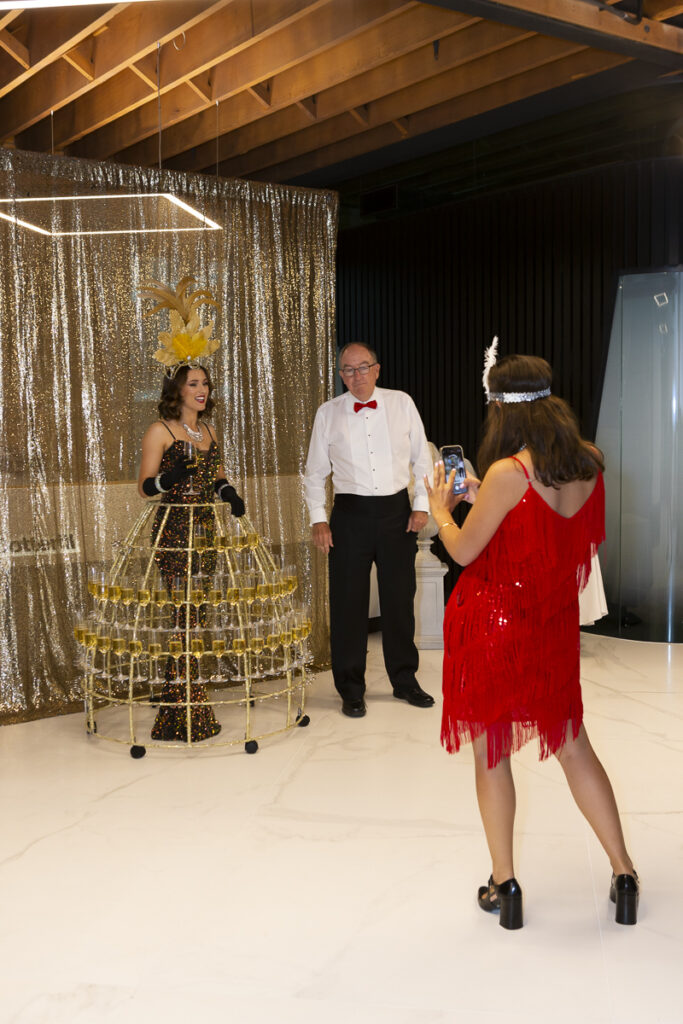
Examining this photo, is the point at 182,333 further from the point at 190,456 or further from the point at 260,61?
the point at 260,61

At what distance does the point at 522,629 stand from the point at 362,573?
2148mm

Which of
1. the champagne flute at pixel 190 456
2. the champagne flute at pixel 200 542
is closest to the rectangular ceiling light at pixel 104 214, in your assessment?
the champagne flute at pixel 190 456

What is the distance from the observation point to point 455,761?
3.86m

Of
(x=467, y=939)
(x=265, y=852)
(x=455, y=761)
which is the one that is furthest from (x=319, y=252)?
(x=467, y=939)

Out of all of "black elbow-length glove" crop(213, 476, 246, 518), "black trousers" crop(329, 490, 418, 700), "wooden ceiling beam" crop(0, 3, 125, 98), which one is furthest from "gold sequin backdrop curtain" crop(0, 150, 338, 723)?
"black elbow-length glove" crop(213, 476, 246, 518)

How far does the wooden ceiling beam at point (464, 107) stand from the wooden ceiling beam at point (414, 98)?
101 millimetres

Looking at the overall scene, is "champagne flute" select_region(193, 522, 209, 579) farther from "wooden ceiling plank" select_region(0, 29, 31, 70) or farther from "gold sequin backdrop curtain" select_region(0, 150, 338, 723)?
"wooden ceiling plank" select_region(0, 29, 31, 70)

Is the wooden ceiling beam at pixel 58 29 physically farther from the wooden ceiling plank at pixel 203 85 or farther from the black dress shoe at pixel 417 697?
the black dress shoe at pixel 417 697

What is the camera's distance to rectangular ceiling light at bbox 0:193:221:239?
443cm

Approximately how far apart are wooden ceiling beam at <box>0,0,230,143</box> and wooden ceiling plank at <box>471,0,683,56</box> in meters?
1.30

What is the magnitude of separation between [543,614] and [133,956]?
1332 mm

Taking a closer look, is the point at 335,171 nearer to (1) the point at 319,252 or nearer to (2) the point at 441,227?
(2) the point at 441,227

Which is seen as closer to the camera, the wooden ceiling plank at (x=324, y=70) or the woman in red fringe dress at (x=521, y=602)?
the woman in red fringe dress at (x=521, y=602)

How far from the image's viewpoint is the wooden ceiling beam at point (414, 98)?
4.91 metres
